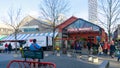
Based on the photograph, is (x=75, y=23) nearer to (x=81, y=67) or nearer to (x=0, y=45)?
(x=0, y=45)

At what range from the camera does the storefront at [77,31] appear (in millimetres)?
48719

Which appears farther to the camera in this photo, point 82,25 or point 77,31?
point 77,31

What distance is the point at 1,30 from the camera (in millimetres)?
96375

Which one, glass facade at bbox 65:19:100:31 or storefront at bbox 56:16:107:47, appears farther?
storefront at bbox 56:16:107:47

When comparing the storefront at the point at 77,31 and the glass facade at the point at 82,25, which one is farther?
the storefront at the point at 77,31

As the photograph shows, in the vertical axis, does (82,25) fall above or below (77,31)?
above

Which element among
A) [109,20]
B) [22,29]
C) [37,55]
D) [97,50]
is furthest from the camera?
[22,29]

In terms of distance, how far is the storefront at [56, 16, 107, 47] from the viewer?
48719 mm

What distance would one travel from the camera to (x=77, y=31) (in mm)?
50281

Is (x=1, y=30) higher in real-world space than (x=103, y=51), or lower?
higher

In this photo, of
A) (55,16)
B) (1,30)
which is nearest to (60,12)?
(55,16)

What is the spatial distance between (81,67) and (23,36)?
44.0 meters

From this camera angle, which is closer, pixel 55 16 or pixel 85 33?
pixel 55 16

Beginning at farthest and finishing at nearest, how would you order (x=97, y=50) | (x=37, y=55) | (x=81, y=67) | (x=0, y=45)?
1. (x=0, y=45)
2. (x=97, y=50)
3. (x=81, y=67)
4. (x=37, y=55)
